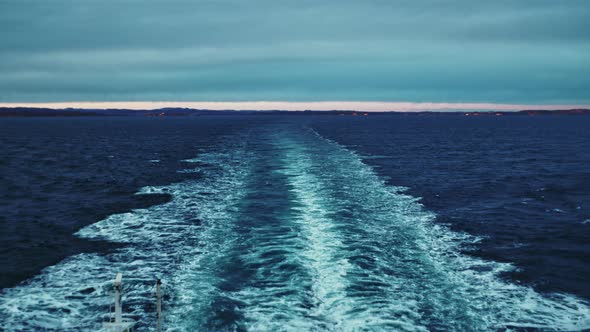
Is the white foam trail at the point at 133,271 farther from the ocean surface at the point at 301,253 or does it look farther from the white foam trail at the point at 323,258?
the white foam trail at the point at 323,258

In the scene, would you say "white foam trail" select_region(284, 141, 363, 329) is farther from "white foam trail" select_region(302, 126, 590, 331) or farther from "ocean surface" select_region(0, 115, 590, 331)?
"white foam trail" select_region(302, 126, 590, 331)

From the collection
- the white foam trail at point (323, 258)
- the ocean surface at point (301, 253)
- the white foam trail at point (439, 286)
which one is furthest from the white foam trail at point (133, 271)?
the white foam trail at point (439, 286)

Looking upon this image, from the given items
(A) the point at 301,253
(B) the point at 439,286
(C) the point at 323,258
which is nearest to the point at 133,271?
(A) the point at 301,253

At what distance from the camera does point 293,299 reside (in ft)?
48.9

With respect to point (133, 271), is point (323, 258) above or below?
above

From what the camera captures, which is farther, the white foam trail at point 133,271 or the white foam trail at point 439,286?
the white foam trail at point 133,271

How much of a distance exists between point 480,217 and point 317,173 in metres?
16.8

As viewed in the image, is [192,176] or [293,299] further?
[192,176]

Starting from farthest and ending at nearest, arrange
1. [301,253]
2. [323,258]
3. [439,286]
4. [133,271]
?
1. [301,253]
2. [323,258]
3. [133,271]
4. [439,286]

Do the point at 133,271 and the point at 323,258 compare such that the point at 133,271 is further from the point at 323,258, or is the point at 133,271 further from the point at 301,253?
the point at 323,258

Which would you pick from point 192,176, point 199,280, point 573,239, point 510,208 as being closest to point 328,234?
point 199,280

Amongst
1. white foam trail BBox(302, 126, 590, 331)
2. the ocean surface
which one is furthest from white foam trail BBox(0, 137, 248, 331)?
white foam trail BBox(302, 126, 590, 331)

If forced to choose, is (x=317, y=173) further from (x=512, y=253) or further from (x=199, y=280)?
(x=199, y=280)

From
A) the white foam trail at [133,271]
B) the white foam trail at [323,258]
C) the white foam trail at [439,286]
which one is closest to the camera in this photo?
the white foam trail at [439,286]
